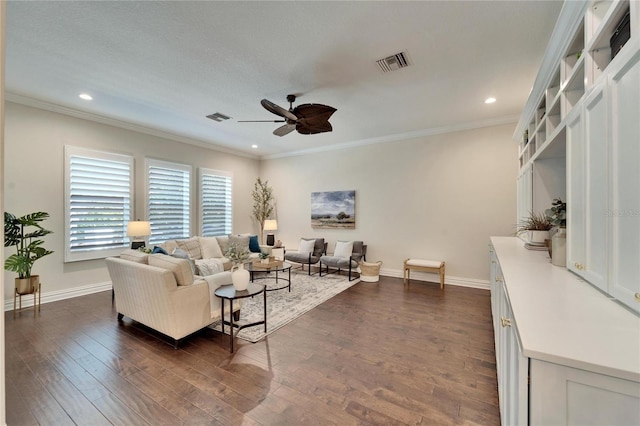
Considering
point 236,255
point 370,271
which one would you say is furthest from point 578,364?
point 370,271

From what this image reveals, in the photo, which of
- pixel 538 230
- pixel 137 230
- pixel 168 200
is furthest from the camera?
pixel 168 200

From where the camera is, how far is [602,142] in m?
1.27

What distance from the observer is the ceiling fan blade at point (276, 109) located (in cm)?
291

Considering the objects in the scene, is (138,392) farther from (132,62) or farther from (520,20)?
(520,20)

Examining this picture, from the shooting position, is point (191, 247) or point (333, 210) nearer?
point (191, 247)

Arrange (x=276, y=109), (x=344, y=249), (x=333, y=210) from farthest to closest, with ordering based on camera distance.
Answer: (x=333, y=210), (x=344, y=249), (x=276, y=109)

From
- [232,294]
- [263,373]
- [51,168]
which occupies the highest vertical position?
[51,168]

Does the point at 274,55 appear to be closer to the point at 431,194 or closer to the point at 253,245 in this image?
the point at 431,194

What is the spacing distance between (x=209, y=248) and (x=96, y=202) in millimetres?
2041

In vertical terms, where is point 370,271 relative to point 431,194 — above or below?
below

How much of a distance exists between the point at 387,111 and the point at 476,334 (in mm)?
3402

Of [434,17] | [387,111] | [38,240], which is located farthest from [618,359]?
[38,240]

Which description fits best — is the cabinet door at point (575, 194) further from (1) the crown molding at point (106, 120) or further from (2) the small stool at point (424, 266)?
(1) the crown molding at point (106, 120)

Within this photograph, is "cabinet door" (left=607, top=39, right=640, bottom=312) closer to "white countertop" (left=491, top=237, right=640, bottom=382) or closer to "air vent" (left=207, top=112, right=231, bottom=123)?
"white countertop" (left=491, top=237, right=640, bottom=382)
